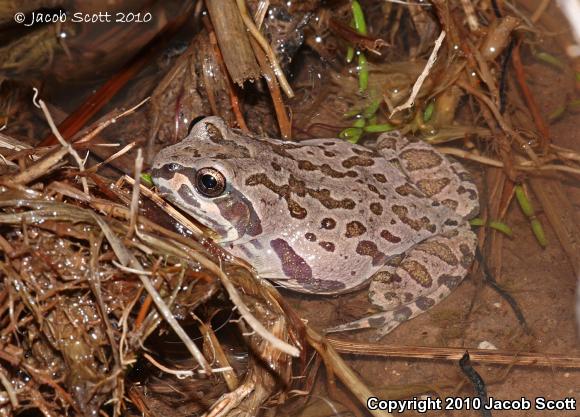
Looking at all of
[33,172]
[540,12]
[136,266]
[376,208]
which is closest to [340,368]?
[376,208]

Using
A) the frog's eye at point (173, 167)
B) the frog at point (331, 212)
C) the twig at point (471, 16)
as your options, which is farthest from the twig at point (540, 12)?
the frog's eye at point (173, 167)

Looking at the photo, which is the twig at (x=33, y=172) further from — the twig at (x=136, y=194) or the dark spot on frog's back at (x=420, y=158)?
the dark spot on frog's back at (x=420, y=158)

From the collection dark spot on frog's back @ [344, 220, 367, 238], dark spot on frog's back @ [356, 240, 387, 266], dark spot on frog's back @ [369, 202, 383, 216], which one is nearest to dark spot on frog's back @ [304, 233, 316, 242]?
dark spot on frog's back @ [344, 220, 367, 238]

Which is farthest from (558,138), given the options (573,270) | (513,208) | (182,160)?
(182,160)

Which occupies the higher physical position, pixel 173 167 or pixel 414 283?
pixel 173 167

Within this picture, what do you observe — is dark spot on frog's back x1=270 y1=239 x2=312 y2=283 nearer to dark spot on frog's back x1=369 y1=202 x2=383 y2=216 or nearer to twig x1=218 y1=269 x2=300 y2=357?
dark spot on frog's back x1=369 y1=202 x2=383 y2=216

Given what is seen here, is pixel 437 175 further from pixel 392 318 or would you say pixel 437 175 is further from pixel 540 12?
pixel 540 12
